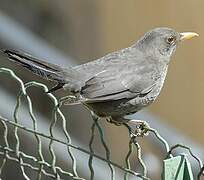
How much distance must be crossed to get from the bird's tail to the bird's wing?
0.35 ft

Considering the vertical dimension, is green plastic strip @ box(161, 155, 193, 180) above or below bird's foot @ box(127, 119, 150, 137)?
below

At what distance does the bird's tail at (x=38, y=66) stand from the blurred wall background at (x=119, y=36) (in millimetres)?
2565

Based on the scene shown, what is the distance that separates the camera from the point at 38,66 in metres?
3.19

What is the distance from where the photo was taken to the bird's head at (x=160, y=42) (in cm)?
366

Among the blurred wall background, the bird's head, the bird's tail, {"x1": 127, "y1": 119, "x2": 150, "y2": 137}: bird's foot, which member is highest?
the blurred wall background

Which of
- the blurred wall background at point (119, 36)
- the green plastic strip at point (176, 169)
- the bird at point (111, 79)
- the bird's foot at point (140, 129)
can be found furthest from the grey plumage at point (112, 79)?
the blurred wall background at point (119, 36)

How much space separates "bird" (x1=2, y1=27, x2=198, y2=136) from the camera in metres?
3.24

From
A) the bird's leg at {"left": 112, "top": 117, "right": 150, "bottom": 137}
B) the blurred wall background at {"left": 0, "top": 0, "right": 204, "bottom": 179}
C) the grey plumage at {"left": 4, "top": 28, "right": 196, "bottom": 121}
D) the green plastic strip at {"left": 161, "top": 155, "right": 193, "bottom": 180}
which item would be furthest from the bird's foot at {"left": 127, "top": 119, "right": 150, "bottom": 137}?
the blurred wall background at {"left": 0, "top": 0, "right": 204, "bottom": 179}

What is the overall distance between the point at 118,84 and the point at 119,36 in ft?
9.72

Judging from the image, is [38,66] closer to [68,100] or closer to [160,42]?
[68,100]

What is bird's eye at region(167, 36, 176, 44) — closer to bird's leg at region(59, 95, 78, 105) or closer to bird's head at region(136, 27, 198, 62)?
bird's head at region(136, 27, 198, 62)

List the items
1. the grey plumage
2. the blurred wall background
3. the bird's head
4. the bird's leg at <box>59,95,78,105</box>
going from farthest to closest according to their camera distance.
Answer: the blurred wall background < the bird's head < the grey plumage < the bird's leg at <box>59,95,78,105</box>

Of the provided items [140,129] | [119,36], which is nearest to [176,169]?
[140,129]

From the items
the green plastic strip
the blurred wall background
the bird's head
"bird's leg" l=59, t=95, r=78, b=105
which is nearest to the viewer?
the green plastic strip
